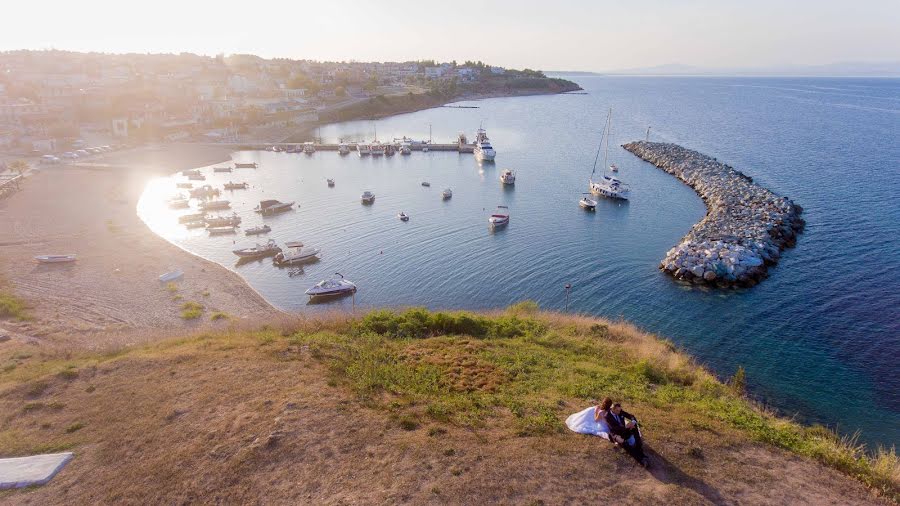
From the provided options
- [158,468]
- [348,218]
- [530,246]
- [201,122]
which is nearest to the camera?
[158,468]

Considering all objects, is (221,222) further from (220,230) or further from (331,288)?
(331,288)

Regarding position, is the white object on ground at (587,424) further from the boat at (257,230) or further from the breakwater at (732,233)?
the boat at (257,230)

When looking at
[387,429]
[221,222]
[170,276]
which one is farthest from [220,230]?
[387,429]

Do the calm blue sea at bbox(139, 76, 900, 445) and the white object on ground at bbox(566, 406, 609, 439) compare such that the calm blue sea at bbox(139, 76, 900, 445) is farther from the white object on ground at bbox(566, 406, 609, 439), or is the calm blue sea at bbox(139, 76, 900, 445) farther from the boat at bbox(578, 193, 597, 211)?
the white object on ground at bbox(566, 406, 609, 439)

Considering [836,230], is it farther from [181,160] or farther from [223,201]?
[181,160]

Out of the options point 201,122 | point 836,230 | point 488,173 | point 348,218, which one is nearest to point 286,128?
point 201,122

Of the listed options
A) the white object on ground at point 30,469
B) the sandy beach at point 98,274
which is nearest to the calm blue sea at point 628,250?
the sandy beach at point 98,274
